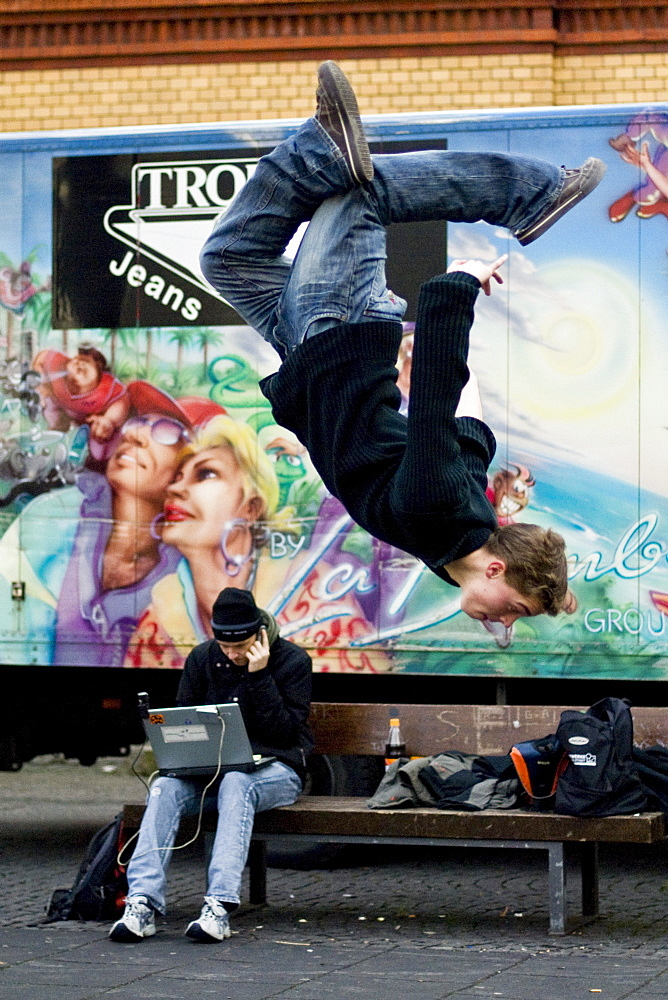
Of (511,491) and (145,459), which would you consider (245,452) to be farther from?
(511,491)

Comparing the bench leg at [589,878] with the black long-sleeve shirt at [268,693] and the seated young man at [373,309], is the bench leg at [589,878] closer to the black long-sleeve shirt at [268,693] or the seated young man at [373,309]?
the black long-sleeve shirt at [268,693]


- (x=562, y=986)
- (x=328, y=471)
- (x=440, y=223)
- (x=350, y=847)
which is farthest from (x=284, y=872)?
(x=328, y=471)

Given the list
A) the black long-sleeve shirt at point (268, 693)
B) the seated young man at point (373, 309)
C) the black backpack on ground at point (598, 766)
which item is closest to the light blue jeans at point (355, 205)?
the seated young man at point (373, 309)

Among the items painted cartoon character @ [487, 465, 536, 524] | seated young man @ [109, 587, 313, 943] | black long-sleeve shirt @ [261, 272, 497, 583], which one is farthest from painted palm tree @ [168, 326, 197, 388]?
black long-sleeve shirt @ [261, 272, 497, 583]

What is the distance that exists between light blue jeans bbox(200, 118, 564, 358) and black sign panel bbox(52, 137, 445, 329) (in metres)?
4.24

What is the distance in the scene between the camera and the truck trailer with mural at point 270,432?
780cm

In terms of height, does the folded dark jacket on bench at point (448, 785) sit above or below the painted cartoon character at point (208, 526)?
below

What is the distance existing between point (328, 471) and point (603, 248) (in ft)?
14.4

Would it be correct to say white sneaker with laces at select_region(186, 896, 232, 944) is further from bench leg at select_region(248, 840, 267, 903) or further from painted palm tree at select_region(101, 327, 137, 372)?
painted palm tree at select_region(101, 327, 137, 372)

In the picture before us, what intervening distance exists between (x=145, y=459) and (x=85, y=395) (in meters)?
0.51

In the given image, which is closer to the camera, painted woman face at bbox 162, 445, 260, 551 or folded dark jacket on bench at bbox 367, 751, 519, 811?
folded dark jacket on bench at bbox 367, 751, 519, 811

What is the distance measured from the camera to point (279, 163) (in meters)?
3.90

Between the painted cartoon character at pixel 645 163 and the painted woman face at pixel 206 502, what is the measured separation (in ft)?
7.94

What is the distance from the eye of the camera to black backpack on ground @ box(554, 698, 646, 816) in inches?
254
